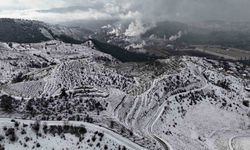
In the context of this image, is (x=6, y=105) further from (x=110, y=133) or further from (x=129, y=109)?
(x=129, y=109)

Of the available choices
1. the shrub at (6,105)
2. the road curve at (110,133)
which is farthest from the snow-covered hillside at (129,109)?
the road curve at (110,133)

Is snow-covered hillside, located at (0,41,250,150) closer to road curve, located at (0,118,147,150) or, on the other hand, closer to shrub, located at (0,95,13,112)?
shrub, located at (0,95,13,112)

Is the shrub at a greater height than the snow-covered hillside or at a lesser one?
greater

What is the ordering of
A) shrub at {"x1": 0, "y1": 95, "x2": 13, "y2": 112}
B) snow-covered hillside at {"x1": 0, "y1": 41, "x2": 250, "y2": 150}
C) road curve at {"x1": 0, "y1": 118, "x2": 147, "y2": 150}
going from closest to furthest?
road curve at {"x1": 0, "y1": 118, "x2": 147, "y2": 150} < snow-covered hillside at {"x1": 0, "y1": 41, "x2": 250, "y2": 150} < shrub at {"x1": 0, "y1": 95, "x2": 13, "y2": 112}

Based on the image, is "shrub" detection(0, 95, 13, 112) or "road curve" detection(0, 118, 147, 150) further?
"shrub" detection(0, 95, 13, 112)

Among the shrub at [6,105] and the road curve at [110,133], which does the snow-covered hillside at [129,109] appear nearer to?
the shrub at [6,105]

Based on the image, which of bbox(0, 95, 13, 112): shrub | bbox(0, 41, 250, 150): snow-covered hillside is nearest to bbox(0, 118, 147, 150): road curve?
bbox(0, 41, 250, 150): snow-covered hillside

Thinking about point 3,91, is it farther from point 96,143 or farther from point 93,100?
point 96,143

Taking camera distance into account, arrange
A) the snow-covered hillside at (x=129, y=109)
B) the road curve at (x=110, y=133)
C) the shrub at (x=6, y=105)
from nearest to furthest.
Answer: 1. the road curve at (x=110, y=133)
2. the snow-covered hillside at (x=129, y=109)
3. the shrub at (x=6, y=105)

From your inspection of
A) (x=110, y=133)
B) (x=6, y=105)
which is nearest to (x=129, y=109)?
(x=110, y=133)
